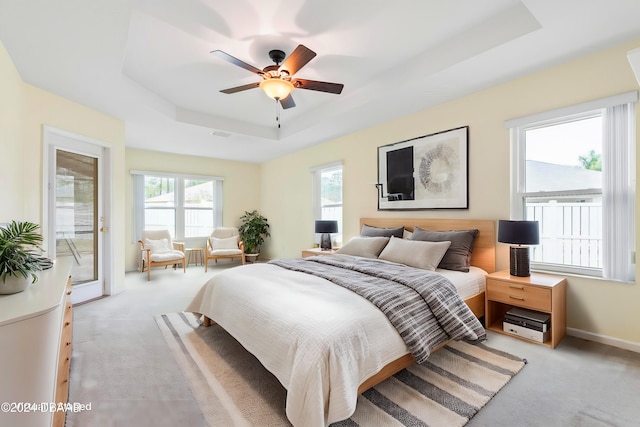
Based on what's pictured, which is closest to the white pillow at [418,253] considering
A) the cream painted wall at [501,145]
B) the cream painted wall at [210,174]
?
the cream painted wall at [501,145]

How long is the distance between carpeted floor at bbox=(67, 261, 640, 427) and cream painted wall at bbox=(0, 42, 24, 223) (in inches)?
50.1

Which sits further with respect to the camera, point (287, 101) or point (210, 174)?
point (210, 174)

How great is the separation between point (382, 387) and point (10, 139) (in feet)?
12.0

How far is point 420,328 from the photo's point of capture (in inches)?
75.2

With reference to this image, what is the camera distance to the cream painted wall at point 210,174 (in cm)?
573

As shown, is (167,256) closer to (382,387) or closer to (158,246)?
(158,246)

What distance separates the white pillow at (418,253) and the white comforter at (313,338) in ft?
→ 3.45

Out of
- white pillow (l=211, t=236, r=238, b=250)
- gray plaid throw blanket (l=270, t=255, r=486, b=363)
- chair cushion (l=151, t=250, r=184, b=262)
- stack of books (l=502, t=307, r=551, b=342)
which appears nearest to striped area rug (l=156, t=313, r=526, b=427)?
gray plaid throw blanket (l=270, t=255, r=486, b=363)

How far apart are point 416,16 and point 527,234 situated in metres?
2.06

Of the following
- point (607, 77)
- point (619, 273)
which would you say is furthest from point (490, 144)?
point (619, 273)

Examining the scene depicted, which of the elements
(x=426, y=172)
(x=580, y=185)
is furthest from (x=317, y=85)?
(x=580, y=185)

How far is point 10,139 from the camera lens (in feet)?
8.53

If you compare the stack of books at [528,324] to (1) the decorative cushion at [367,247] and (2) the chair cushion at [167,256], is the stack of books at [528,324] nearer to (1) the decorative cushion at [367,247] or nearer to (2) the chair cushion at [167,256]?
(1) the decorative cushion at [367,247]

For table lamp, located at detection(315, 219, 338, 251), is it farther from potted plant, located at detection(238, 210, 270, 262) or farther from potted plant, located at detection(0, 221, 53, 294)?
potted plant, located at detection(0, 221, 53, 294)
